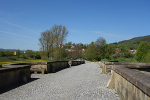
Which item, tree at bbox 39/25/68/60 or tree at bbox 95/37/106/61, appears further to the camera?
tree at bbox 95/37/106/61

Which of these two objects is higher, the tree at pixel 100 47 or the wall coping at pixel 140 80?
the tree at pixel 100 47

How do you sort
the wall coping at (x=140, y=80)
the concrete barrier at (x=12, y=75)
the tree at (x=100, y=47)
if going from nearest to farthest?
the wall coping at (x=140, y=80)
the concrete barrier at (x=12, y=75)
the tree at (x=100, y=47)

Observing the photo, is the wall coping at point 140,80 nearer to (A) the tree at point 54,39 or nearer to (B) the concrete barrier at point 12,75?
(B) the concrete barrier at point 12,75

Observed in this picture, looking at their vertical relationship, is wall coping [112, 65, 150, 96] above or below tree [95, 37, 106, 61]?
below

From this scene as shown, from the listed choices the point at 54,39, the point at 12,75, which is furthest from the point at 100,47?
the point at 12,75

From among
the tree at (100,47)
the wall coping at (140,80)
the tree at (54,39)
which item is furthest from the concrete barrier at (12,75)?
the tree at (100,47)

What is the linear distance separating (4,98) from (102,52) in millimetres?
67148

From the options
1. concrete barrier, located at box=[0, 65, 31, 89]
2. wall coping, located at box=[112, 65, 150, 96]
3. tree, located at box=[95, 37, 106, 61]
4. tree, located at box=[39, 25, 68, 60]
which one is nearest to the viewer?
wall coping, located at box=[112, 65, 150, 96]

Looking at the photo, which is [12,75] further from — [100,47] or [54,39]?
[100,47]

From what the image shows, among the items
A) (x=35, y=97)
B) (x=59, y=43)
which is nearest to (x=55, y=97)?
(x=35, y=97)

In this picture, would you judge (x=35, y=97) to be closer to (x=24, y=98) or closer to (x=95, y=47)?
(x=24, y=98)

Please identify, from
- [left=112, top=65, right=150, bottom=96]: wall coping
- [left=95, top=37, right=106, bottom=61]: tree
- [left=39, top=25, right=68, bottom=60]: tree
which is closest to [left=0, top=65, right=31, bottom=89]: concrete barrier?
[left=112, top=65, right=150, bottom=96]: wall coping

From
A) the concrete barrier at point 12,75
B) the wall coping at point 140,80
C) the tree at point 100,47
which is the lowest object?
the concrete barrier at point 12,75

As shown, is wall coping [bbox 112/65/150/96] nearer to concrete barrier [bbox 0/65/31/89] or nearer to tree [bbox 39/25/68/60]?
concrete barrier [bbox 0/65/31/89]
